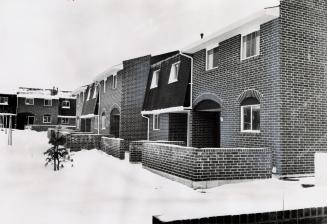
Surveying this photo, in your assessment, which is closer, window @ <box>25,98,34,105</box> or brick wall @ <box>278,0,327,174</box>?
brick wall @ <box>278,0,327,174</box>

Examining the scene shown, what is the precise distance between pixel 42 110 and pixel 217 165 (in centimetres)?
4733

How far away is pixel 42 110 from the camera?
174 feet

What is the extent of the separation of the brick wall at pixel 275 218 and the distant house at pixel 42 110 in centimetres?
5009

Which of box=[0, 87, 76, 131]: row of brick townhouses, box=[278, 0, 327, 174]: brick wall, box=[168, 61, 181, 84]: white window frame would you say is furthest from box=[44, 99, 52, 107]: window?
box=[278, 0, 327, 174]: brick wall

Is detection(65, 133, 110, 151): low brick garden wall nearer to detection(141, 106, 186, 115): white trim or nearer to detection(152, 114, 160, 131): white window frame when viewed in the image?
detection(141, 106, 186, 115): white trim

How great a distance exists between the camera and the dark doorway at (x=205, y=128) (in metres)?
17.7

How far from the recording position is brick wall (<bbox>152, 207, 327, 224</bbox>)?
375cm

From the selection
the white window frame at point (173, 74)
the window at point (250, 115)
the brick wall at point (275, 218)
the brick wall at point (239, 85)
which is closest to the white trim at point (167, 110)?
the brick wall at point (239, 85)

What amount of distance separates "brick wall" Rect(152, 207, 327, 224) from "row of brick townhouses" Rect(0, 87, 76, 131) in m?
47.8

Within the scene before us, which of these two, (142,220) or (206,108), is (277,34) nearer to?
(206,108)

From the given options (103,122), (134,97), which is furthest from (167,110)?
Result: (103,122)

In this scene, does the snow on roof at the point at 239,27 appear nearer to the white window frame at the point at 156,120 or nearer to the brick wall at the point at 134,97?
the white window frame at the point at 156,120

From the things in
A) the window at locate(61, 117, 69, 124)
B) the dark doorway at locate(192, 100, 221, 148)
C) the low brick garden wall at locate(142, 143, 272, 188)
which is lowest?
the low brick garden wall at locate(142, 143, 272, 188)

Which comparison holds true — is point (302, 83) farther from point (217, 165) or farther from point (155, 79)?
point (155, 79)
